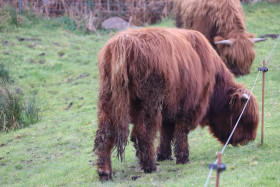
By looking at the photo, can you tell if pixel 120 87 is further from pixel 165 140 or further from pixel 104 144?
pixel 165 140

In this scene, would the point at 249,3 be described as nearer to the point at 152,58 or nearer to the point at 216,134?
the point at 216,134

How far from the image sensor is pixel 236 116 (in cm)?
678

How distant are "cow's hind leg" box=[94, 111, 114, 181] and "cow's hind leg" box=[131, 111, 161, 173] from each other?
324 millimetres

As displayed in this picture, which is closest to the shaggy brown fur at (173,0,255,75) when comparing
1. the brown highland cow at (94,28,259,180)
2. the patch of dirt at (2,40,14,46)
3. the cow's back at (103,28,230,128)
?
the cow's back at (103,28,230,128)

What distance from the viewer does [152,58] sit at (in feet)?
17.1

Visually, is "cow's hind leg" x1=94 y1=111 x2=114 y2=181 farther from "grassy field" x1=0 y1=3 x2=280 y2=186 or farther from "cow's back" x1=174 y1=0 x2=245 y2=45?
"cow's back" x1=174 y1=0 x2=245 y2=45

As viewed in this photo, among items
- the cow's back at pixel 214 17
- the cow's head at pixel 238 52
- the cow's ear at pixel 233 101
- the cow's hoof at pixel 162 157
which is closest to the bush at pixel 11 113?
the cow's hoof at pixel 162 157

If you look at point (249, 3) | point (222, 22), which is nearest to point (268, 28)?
point (249, 3)

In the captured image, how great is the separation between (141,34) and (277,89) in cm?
544

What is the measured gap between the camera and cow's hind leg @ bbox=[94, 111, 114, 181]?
535 cm

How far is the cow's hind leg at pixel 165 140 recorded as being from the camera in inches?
263

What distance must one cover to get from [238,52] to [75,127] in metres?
4.81

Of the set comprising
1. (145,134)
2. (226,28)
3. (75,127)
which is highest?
(226,28)

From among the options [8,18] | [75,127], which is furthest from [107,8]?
[75,127]
